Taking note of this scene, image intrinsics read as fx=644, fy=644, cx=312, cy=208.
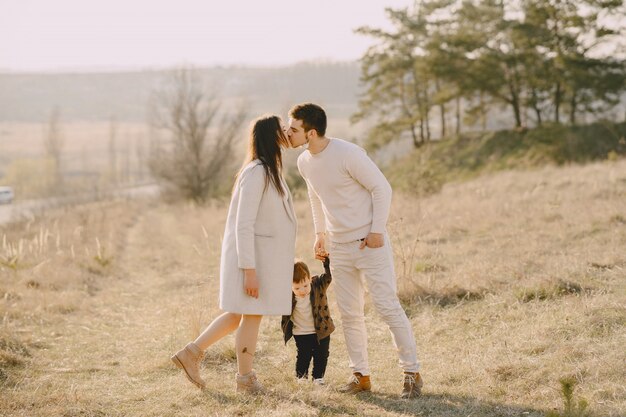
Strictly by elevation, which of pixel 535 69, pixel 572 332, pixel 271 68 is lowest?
pixel 572 332

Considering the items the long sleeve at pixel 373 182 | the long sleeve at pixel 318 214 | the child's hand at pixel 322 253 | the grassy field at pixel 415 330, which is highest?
the long sleeve at pixel 373 182

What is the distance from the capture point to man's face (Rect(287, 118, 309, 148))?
446 centimetres

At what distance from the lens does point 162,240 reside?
55.9 feet

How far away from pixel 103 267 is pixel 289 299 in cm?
804

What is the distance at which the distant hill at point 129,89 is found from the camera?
14850 centimetres

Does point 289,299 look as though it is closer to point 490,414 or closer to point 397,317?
point 397,317

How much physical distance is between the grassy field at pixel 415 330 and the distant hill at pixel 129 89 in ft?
442

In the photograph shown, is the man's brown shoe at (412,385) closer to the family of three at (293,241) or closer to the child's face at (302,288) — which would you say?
the family of three at (293,241)

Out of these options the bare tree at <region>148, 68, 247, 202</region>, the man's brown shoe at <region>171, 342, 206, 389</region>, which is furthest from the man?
→ the bare tree at <region>148, 68, 247, 202</region>

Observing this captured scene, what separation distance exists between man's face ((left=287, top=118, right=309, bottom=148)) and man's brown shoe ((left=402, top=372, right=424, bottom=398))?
1803 mm

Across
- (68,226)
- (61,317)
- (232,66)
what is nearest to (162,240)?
(68,226)

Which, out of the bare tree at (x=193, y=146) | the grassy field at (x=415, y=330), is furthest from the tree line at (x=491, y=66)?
the grassy field at (x=415, y=330)

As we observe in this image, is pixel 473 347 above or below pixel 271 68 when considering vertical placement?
below

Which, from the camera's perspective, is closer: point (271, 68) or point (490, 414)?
point (490, 414)
